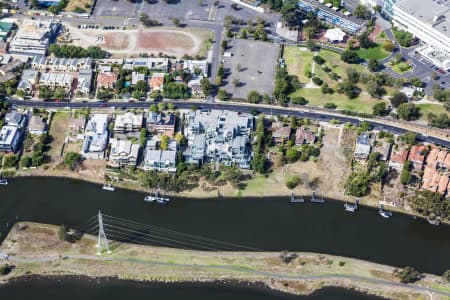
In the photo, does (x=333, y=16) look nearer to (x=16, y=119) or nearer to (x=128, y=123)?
(x=128, y=123)

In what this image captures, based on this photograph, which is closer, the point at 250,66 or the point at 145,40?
the point at 250,66

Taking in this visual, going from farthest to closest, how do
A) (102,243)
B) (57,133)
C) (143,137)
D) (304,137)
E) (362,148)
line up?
1. (57,133)
2. (304,137)
3. (143,137)
4. (362,148)
5. (102,243)

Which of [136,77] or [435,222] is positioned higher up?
[136,77]

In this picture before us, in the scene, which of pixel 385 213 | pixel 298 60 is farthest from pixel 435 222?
pixel 298 60

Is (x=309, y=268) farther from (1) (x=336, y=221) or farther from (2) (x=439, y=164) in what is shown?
(2) (x=439, y=164)

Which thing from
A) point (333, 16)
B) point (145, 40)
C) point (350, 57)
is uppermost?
point (333, 16)

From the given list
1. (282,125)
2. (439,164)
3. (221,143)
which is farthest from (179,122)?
(439,164)

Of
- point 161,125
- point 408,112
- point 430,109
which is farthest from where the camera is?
point 430,109
